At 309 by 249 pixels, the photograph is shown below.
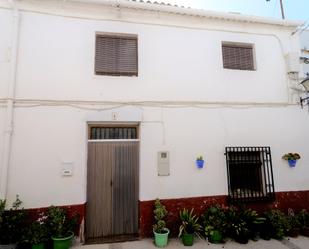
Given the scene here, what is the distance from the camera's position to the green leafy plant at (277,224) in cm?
531

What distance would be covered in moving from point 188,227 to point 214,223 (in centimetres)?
66

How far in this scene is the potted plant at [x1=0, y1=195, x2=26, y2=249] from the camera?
4.24 meters

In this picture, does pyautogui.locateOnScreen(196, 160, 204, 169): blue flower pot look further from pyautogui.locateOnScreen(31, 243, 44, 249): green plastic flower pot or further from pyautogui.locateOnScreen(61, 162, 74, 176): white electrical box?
pyautogui.locateOnScreen(31, 243, 44, 249): green plastic flower pot

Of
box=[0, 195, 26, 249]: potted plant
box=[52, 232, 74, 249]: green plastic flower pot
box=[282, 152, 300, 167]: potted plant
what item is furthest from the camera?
box=[282, 152, 300, 167]: potted plant

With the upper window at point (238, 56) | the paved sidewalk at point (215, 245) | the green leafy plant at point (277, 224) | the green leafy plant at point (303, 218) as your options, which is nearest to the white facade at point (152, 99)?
the upper window at point (238, 56)

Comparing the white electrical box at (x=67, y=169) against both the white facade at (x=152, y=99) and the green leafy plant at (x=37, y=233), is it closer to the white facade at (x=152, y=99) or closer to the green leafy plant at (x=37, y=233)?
the white facade at (x=152, y=99)

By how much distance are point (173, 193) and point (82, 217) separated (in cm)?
Result: 224

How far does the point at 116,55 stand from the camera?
5809mm

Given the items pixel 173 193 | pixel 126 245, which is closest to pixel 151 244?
pixel 126 245

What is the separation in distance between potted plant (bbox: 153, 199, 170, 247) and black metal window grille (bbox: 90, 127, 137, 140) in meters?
1.84

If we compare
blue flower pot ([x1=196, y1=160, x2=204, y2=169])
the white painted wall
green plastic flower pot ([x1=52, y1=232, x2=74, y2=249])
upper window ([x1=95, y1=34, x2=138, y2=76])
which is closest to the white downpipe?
green plastic flower pot ([x1=52, y1=232, x2=74, y2=249])

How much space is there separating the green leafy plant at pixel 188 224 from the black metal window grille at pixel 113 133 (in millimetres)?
2278

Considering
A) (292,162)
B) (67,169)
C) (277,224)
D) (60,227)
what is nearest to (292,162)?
(292,162)

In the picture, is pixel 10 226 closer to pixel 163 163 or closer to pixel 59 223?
pixel 59 223
